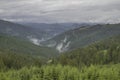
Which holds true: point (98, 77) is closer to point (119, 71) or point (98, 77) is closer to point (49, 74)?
point (119, 71)

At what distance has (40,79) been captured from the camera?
196 meters

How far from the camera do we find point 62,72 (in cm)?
19750

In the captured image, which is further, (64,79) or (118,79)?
(64,79)

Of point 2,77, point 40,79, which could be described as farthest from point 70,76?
point 2,77

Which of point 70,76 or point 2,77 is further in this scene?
point 70,76

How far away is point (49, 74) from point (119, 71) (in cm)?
4540

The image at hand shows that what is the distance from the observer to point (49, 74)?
199m

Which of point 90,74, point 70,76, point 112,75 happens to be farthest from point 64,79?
point 112,75

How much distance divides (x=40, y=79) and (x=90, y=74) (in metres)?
32.8

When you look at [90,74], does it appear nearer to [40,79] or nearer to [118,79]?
[118,79]

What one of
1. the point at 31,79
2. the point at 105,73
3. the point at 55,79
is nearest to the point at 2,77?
the point at 31,79

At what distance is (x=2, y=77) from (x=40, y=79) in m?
25.8

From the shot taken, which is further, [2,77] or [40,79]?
[40,79]

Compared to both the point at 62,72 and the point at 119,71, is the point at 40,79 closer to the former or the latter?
the point at 62,72
